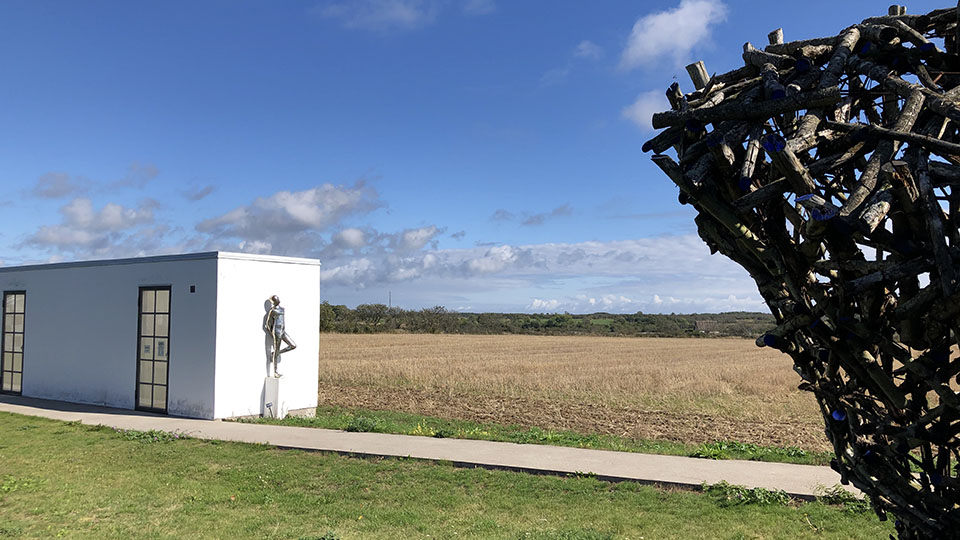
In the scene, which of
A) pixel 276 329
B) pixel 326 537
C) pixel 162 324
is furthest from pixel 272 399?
pixel 326 537

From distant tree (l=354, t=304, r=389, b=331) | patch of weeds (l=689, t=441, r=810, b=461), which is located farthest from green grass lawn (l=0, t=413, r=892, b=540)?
distant tree (l=354, t=304, r=389, b=331)

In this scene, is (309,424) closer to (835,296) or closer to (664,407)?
(664,407)

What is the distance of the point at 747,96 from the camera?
310 centimetres

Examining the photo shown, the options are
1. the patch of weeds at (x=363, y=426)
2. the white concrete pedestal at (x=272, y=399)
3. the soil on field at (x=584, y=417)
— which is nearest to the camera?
the patch of weeds at (x=363, y=426)

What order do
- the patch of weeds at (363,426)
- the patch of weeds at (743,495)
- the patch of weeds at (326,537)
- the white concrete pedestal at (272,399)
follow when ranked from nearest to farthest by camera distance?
1. the patch of weeds at (326,537)
2. the patch of weeds at (743,495)
3. the patch of weeds at (363,426)
4. the white concrete pedestal at (272,399)

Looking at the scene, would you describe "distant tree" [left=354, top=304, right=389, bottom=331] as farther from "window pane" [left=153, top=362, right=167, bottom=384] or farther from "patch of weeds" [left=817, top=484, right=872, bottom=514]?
"patch of weeds" [left=817, top=484, right=872, bottom=514]

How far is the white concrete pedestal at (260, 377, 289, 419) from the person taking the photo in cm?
1327

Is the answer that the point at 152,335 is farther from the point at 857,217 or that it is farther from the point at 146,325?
the point at 857,217

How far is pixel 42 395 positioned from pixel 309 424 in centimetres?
817

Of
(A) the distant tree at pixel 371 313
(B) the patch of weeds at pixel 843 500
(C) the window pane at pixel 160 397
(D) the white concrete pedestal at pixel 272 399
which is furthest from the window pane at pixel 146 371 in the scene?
(A) the distant tree at pixel 371 313

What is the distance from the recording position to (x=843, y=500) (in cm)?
653

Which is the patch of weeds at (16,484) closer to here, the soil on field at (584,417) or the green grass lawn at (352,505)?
the green grass lawn at (352,505)

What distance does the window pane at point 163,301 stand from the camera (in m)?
13.6

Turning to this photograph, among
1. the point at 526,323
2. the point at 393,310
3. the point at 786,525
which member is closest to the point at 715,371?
the point at 786,525
